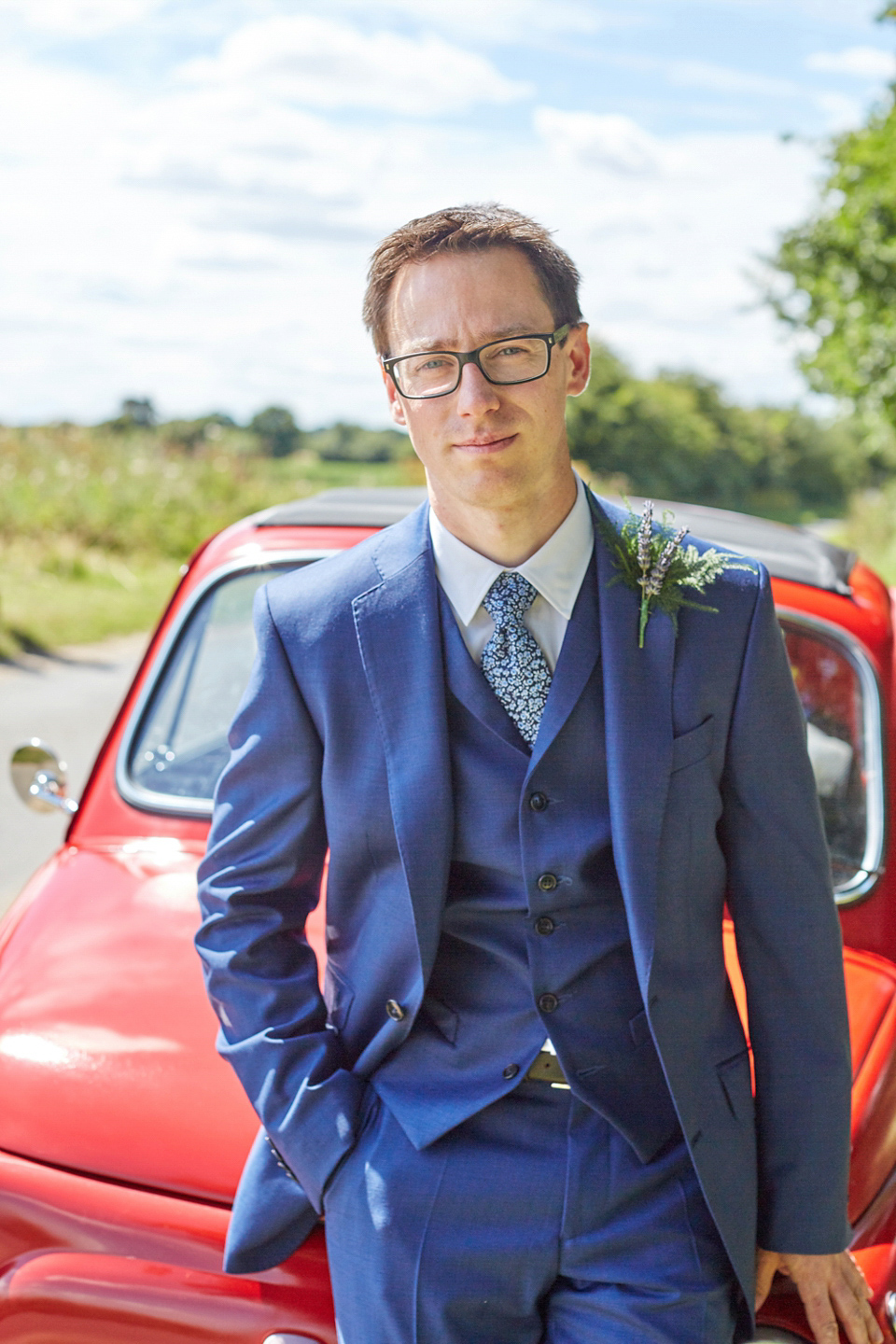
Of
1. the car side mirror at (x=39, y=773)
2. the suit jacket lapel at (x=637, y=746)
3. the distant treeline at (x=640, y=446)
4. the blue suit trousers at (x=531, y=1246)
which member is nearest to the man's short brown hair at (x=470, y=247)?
the suit jacket lapel at (x=637, y=746)

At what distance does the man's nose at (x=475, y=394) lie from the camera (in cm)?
183

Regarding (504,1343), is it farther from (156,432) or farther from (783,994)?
(156,432)

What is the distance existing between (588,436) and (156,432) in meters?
33.8

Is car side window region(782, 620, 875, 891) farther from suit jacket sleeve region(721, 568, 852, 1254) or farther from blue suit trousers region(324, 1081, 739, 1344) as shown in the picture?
blue suit trousers region(324, 1081, 739, 1344)

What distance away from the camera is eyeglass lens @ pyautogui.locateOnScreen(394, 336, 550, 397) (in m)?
1.85

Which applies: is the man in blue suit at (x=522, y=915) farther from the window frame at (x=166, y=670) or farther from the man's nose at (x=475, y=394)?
the window frame at (x=166, y=670)

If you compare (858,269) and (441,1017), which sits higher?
(858,269)

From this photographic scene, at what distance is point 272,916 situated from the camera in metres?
1.95

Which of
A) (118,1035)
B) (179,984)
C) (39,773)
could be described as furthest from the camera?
(39,773)

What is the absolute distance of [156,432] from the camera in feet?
82.1

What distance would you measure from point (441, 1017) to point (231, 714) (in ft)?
4.74

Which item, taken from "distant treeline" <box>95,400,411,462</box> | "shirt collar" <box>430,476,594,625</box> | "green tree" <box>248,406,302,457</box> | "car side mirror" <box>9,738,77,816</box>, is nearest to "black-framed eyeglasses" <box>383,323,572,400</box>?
"shirt collar" <box>430,476,594,625</box>

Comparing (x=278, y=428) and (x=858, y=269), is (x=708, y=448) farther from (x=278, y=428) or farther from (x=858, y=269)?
(x=858, y=269)

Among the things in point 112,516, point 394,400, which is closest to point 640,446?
point 112,516
